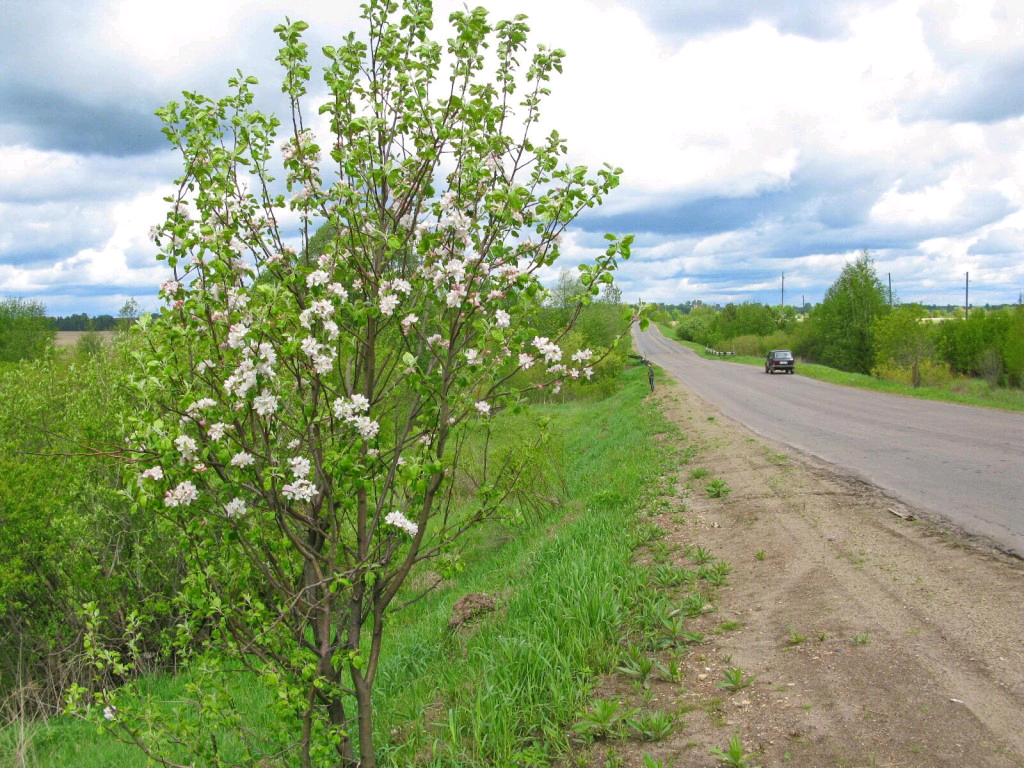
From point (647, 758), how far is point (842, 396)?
23.9 m

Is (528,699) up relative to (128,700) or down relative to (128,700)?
up

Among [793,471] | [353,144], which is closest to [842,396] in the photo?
[793,471]

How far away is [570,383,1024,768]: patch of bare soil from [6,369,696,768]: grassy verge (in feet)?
1.24

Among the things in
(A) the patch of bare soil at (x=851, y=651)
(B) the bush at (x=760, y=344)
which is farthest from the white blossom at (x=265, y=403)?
(B) the bush at (x=760, y=344)

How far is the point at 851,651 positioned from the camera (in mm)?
4398

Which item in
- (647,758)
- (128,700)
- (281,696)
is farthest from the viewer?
(128,700)

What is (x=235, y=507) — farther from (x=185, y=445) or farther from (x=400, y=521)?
(x=400, y=521)

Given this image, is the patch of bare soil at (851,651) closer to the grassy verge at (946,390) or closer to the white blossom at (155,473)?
the white blossom at (155,473)

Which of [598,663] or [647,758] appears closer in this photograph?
[647,758]

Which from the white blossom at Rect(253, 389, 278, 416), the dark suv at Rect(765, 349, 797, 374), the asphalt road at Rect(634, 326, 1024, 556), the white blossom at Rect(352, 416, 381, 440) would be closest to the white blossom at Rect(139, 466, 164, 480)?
the white blossom at Rect(253, 389, 278, 416)

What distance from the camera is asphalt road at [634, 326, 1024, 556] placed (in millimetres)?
7824

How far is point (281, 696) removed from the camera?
3.21 metres

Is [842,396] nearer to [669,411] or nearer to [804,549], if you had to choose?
[669,411]

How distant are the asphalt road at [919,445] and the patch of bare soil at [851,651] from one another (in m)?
0.84
